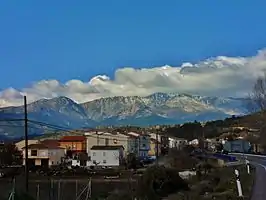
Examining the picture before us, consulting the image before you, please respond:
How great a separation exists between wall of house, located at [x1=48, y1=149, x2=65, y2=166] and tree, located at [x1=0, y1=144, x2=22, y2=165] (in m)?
7.53

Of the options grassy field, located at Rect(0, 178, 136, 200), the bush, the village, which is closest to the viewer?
the bush

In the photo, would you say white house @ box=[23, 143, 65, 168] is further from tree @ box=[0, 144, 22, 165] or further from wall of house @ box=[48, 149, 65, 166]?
tree @ box=[0, 144, 22, 165]

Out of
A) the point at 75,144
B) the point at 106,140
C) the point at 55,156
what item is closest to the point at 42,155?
the point at 55,156

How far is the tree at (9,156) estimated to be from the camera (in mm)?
97875

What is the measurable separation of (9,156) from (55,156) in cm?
1339

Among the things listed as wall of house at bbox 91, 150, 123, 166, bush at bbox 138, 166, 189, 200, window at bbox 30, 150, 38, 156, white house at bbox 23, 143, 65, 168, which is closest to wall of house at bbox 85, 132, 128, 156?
white house at bbox 23, 143, 65, 168

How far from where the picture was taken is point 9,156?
98562 mm

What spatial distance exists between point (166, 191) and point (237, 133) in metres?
138

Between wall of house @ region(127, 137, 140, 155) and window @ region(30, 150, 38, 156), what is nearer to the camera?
window @ region(30, 150, 38, 156)

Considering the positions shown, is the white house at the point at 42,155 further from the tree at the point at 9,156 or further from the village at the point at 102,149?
the tree at the point at 9,156

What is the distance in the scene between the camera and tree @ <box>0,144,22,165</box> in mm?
97875

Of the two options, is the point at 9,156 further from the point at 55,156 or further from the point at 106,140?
the point at 106,140

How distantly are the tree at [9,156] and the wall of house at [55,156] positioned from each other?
7530 millimetres

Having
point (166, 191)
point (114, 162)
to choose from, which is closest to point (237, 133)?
point (114, 162)
